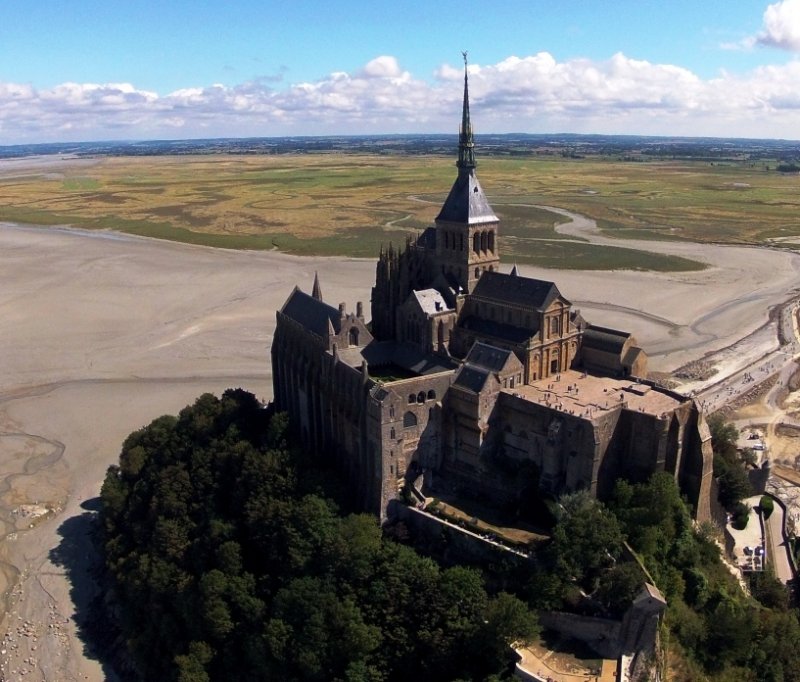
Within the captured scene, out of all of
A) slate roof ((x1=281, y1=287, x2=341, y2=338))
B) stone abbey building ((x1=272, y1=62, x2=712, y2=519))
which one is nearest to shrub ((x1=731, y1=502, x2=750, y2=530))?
stone abbey building ((x1=272, y1=62, x2=712, y2=519))

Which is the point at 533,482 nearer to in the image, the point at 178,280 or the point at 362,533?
the point at 362,533

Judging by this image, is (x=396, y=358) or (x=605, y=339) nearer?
(x=605, y=339)

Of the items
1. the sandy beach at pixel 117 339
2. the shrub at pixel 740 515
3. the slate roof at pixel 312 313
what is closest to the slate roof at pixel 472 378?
the slate roof at pixel 312 313

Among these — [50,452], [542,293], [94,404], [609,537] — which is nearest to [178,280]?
[94,404]

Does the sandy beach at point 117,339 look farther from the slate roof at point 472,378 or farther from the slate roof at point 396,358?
the slate roof at point 472,378

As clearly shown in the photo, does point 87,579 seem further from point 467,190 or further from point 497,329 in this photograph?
point 467,190

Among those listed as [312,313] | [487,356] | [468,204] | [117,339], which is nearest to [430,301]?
[487,356]
